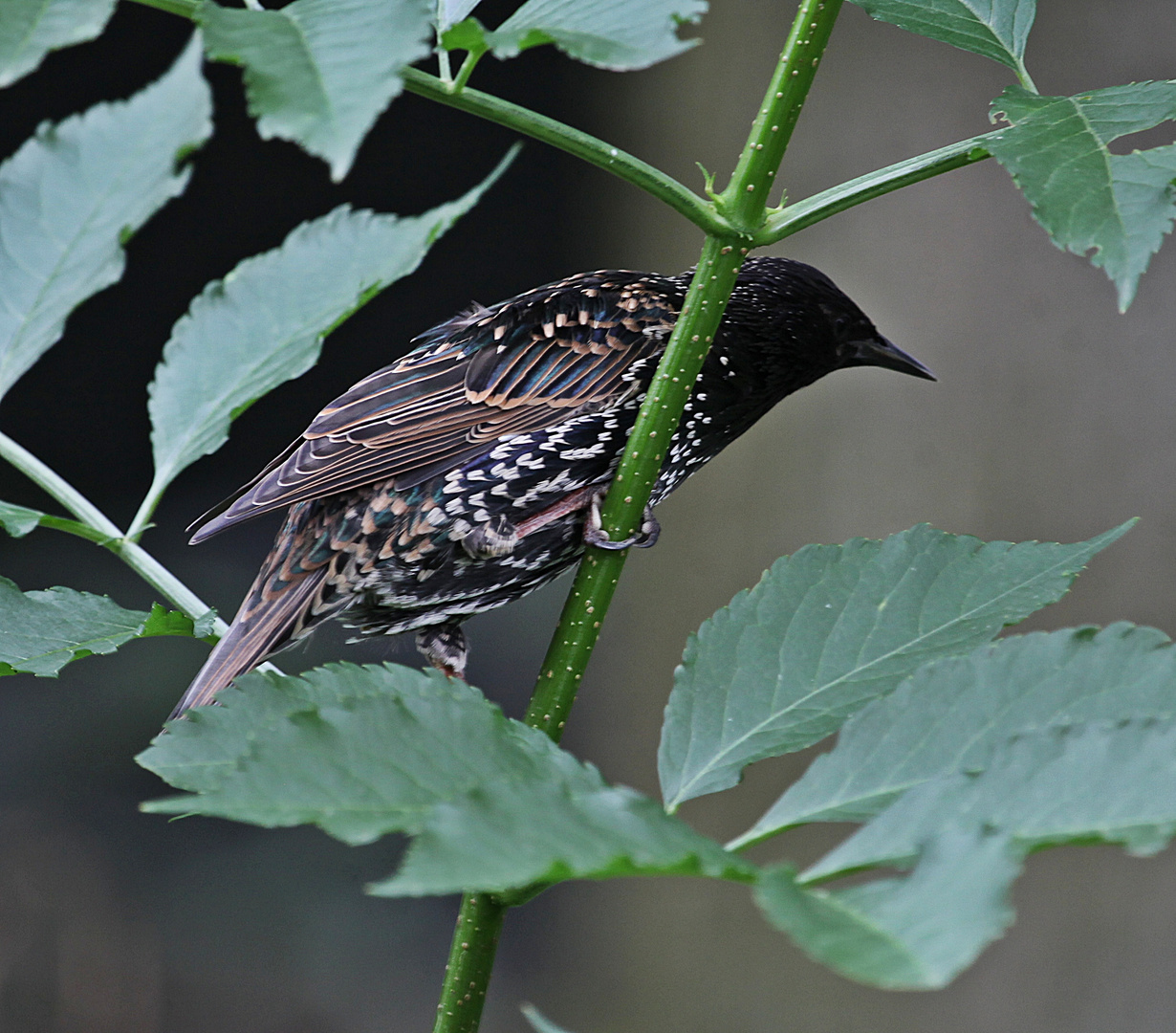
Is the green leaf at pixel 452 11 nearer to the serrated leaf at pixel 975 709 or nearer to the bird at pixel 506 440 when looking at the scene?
the serrated leaf at pixel 975 709

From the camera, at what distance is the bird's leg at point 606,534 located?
724 mm

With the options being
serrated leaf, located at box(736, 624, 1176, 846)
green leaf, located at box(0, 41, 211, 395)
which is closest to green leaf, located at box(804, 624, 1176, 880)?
serrated leaf, located at box(736, 624, 1176, 846)

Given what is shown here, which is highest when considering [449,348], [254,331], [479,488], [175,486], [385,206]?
[385,206]

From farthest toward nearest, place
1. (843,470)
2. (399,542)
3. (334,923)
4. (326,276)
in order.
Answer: (334,923), (843,470), (399,542), (326,276)

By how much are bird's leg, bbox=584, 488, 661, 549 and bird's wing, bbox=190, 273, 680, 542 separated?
0.39ft

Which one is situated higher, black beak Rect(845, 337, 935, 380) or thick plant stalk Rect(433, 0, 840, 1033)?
black beak Rect(845, 337, 935, 380)

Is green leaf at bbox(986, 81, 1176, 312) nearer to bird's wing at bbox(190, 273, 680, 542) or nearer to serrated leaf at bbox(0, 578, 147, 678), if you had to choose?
serrated leaf at bbox(0, 578, 147, 678)

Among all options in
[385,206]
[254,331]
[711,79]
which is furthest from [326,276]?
[711,79]

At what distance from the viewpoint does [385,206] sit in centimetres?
268

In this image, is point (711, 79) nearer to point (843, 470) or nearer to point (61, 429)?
point (843, 470)

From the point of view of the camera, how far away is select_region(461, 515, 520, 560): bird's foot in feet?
3.84

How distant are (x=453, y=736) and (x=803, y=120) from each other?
2622 millimetres

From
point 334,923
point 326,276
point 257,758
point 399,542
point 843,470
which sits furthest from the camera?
point 334,923

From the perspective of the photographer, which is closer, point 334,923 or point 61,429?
point 61,429
